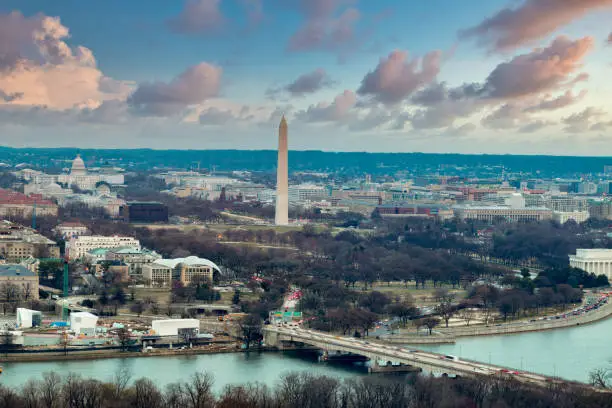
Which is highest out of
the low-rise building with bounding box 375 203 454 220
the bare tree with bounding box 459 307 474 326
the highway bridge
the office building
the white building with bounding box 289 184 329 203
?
the white building with bounding box 289 184 329 203

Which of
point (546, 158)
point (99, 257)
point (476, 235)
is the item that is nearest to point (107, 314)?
point (99, 257)

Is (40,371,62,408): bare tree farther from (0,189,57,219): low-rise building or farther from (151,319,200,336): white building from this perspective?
(0,189,57,219): low-rise building

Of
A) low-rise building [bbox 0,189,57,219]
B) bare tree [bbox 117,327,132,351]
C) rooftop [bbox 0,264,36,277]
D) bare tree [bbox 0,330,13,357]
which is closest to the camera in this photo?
bare tree [bbox 0,330,13,357]

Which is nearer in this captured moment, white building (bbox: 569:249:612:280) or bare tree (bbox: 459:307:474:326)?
bare tree (bbox: 459:307:474:326)

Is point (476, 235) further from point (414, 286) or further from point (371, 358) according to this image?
point (371, 358)

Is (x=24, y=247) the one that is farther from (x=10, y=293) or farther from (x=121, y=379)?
(x=121, y=379)

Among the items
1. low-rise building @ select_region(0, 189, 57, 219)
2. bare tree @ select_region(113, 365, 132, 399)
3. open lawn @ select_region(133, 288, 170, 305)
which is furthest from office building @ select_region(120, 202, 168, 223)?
bare tree @ select_region(113, 365, 132, 399)

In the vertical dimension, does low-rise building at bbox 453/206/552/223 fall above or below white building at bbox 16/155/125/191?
below

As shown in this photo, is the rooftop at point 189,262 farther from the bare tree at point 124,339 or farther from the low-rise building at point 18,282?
the bare tree at point 124,339
